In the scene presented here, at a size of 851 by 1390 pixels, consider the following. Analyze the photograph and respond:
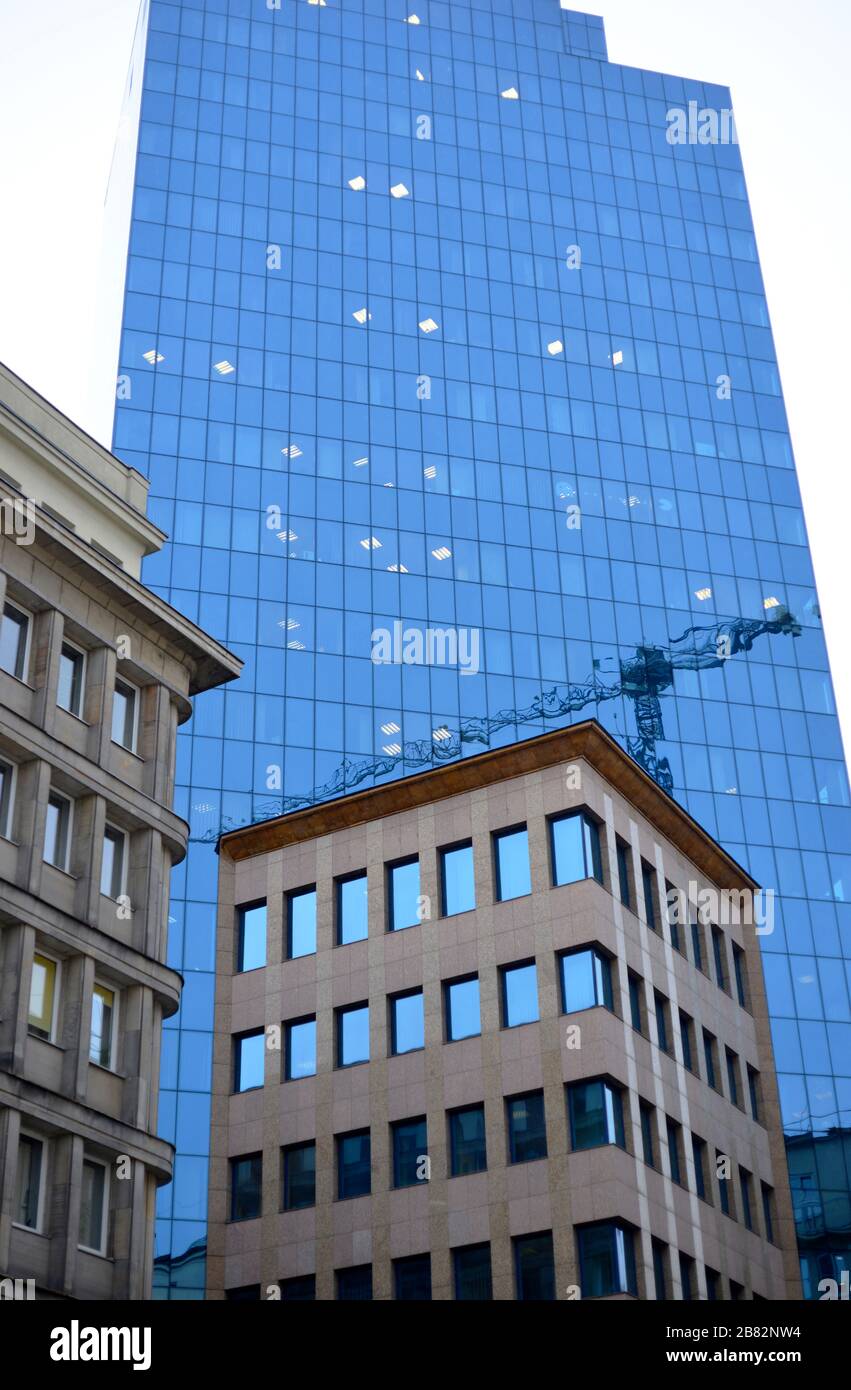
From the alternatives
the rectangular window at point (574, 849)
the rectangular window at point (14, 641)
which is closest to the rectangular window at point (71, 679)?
the rectangular window at point (14, 641)

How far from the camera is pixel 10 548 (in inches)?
1754

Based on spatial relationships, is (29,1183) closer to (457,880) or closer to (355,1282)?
(355,1282)

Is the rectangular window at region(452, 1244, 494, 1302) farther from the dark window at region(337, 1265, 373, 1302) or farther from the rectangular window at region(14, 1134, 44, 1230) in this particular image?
the rectangular window at region(14, 1134, 44, 1230)

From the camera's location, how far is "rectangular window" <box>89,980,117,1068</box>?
141 ft

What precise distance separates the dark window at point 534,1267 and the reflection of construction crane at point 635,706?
4773cm

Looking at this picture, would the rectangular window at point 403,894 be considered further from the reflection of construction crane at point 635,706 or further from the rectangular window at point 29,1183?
the reflection of construction crane at point 635,706

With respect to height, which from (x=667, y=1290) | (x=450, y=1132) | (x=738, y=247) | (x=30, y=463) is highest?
(x=738, y=247)

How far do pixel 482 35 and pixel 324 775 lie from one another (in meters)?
76.3

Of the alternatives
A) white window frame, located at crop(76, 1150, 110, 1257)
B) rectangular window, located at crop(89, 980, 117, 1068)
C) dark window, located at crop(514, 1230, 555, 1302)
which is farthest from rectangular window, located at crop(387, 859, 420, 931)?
white window frame, located at crop(76, 1150, 110, 1257)

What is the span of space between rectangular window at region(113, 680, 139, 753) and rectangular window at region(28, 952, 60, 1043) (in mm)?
7320

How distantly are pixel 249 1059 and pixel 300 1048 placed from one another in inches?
87.8

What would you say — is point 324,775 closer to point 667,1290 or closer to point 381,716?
point 381,716

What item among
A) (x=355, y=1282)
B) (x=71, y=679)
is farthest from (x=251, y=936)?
(x=71, y=679)
